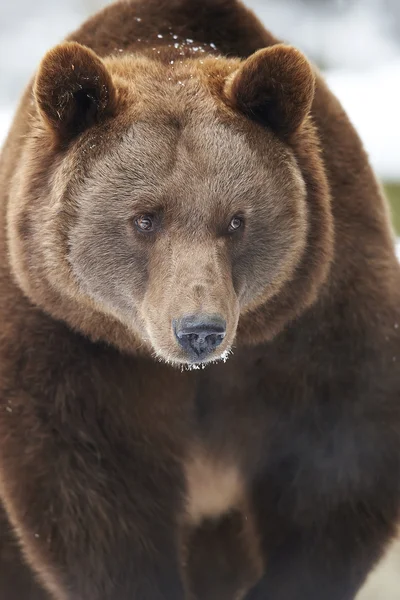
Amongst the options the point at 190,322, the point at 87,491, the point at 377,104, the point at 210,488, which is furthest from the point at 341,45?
the point at 190,322

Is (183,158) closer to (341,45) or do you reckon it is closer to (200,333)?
(200,333)

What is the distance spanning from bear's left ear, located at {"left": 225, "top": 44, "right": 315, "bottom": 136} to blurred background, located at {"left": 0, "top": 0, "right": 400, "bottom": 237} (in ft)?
8.68

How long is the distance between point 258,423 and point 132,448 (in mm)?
→ 562

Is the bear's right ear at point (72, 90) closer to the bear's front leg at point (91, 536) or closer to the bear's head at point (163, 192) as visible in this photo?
the bear's head at point (163, 192)

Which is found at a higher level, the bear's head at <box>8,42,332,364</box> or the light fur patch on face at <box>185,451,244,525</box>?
the bear's head at <box>8,42,332,364</box>

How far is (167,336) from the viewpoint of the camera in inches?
124

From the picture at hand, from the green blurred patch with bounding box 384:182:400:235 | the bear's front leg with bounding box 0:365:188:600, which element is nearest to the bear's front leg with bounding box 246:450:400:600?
the bear's front leg with bounding box 0:365:188:600

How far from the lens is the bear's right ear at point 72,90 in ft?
10.5

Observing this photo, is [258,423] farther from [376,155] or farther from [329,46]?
[329,46]

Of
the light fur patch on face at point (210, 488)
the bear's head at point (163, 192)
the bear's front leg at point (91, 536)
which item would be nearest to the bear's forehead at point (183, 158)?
the bear's head at point (163, 192)

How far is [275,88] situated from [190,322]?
0.86 metres

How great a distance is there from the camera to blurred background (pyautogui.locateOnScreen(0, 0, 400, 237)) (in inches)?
246

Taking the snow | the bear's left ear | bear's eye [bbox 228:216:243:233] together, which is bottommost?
the snow

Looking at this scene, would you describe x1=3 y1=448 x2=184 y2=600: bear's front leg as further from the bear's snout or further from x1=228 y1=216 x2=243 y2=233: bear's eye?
x1=228 y1=216 x2=243 y2=233: bear's eye
